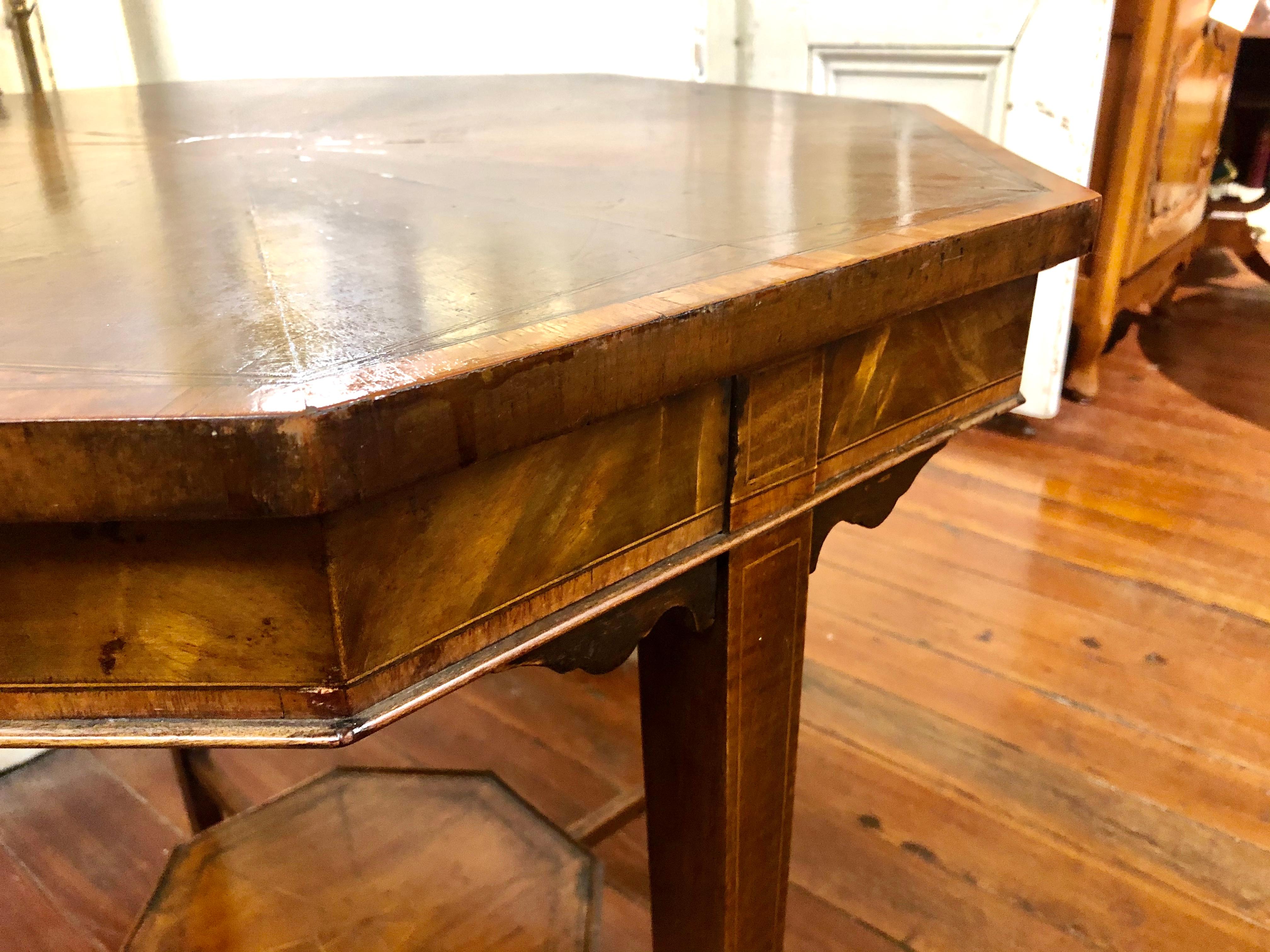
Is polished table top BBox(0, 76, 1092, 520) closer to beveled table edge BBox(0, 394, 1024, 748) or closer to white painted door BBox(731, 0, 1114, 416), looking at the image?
beveled table edge BBox(0, 394, 1024, 748)

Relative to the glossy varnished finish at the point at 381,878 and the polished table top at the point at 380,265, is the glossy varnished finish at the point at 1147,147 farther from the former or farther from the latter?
the glossy varnished finish at the point at 381,878

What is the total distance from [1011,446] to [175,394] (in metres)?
1.93

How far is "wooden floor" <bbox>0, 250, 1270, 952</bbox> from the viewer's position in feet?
3.25

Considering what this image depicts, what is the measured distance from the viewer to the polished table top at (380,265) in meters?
Answer: 0.31

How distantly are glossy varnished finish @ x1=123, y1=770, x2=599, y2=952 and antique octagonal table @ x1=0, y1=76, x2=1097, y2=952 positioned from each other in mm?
136

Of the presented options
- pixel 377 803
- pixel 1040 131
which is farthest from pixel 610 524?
pixel 1040 131

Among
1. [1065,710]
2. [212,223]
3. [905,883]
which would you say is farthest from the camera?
[1065,710]

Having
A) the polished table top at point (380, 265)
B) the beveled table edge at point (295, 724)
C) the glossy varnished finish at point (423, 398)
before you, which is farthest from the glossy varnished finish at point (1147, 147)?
the beveled table edge at point (295, 724)

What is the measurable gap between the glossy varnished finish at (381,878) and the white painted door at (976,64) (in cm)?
130

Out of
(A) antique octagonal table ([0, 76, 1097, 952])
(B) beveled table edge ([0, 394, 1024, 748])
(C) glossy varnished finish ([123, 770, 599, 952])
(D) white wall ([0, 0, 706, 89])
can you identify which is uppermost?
(D) white wall ([0, 0, 706, 89])

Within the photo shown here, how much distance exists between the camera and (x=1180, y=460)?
1.94 m

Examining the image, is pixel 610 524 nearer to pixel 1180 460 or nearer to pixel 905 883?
pixel 905 883

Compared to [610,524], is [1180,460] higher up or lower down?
lower down

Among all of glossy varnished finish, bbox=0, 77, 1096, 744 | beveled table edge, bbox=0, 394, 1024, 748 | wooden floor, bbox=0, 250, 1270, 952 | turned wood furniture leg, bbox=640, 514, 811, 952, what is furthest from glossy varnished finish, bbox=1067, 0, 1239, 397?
beveled table edge, bbox=0, 394, 1024, 748
